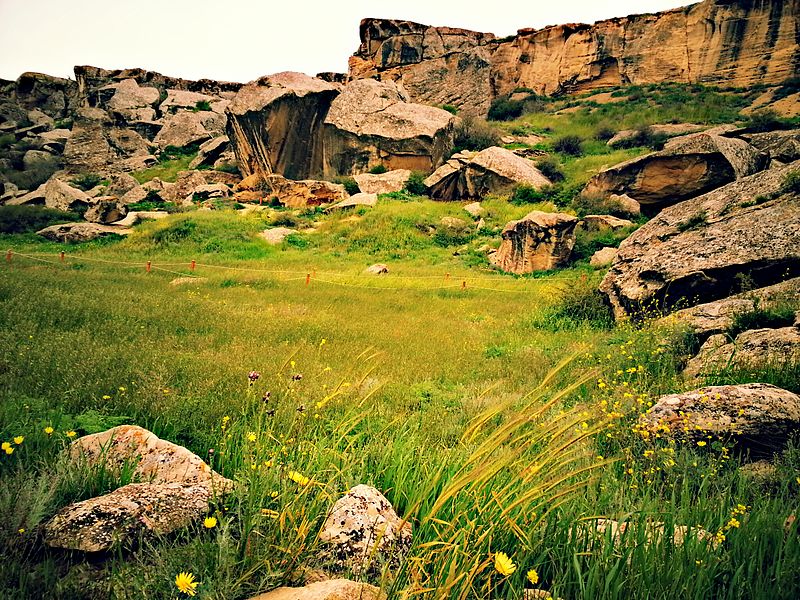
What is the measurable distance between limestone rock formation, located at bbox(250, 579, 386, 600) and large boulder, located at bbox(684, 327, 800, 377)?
4.97 metres

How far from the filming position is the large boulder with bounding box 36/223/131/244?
73.5 feet

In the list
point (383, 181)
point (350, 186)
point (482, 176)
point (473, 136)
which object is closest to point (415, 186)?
Answer: point (383, 181)

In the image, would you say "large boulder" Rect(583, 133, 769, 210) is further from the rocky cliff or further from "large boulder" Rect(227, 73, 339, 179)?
the rocky cliff

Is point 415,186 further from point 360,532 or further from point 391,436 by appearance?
point 360,532

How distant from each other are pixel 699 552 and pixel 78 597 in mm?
2628

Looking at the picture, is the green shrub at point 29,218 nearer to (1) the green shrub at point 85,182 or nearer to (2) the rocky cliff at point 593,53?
(1) the green shrub at point 85,182

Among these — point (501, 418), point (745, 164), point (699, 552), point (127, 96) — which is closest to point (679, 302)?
point (501, 418)

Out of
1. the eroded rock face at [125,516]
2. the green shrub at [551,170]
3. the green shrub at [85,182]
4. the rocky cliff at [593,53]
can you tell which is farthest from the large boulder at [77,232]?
the rocky cliff at [593,53]

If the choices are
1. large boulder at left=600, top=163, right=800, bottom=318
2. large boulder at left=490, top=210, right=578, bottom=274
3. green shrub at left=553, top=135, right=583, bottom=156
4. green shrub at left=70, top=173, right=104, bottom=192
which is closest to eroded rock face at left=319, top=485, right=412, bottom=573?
large boulder at left=600, top=163, right=800, bottom=318

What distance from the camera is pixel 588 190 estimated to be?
23.0 m

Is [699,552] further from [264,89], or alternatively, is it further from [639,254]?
[264,89]

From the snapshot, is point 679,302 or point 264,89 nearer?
point 679,302

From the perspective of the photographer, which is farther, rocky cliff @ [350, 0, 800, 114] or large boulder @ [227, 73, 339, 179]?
rocky cliff @ [350, 0, 800, 114]

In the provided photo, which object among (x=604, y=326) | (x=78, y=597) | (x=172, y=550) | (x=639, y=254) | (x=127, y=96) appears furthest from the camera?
(x=127, y=96)
